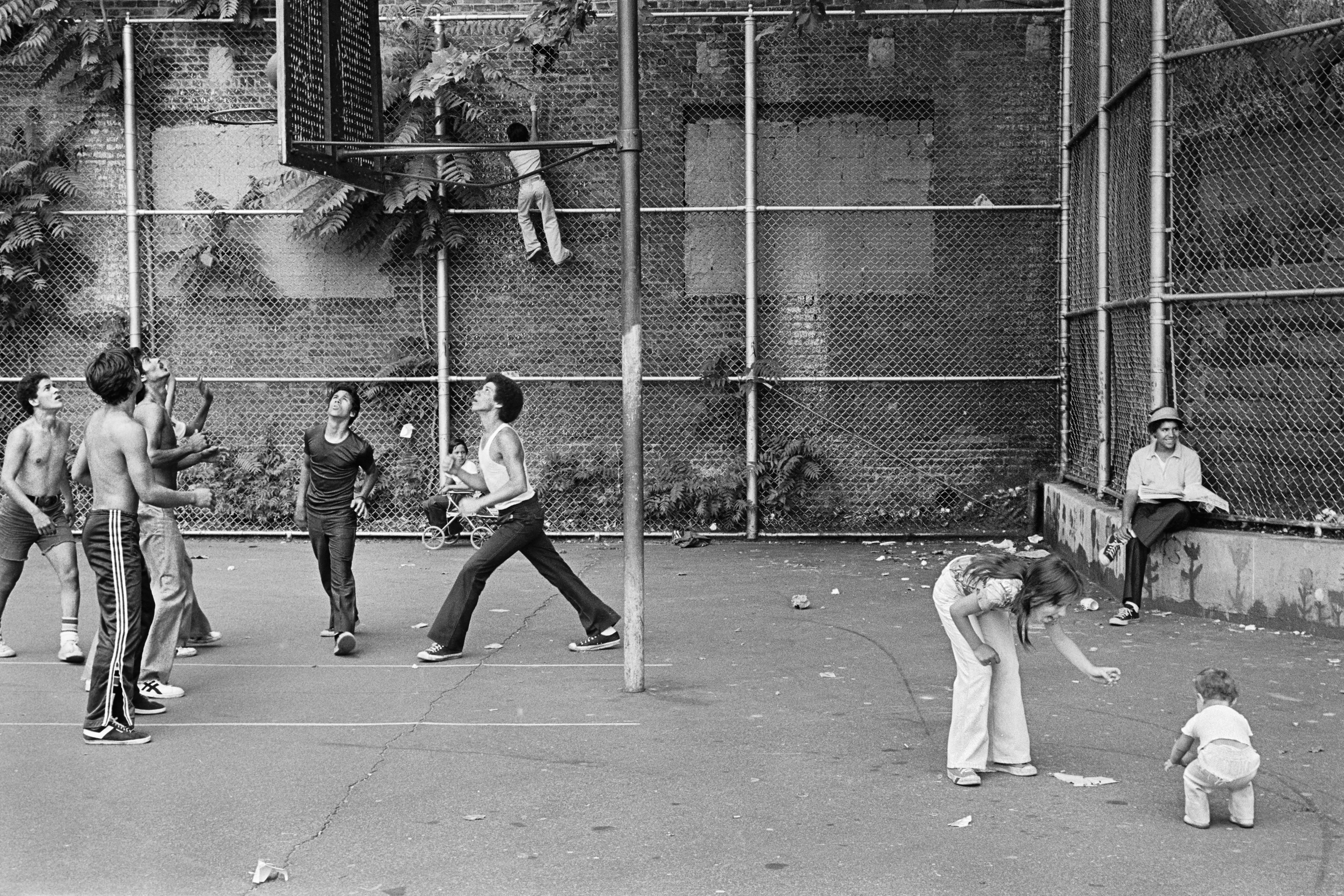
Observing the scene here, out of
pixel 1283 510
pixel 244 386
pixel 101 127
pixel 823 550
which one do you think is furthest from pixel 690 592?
pixel 101 127

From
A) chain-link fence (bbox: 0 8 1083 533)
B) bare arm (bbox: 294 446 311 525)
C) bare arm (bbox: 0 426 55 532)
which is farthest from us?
chain-link fence (bbox: 0 8 1083 533)

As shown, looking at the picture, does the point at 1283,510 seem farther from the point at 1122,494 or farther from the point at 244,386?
the point at 244,386

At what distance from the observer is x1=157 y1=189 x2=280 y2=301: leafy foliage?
15.0m

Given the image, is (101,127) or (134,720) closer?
(134,720)

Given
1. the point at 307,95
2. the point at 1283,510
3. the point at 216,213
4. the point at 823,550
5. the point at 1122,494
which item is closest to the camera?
the point at 307,95

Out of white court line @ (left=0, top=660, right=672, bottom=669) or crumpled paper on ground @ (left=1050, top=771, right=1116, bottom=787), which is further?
white court line @ (left=0, top=660, right=672, bottom=669)

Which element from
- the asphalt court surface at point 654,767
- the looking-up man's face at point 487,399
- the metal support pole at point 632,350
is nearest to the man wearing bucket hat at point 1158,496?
the asphalt court surface at point 654,767

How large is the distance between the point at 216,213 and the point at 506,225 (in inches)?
124

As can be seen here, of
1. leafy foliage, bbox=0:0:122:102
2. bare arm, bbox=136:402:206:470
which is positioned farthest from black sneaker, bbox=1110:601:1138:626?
leafy foliage, bbox=0:0:122:102

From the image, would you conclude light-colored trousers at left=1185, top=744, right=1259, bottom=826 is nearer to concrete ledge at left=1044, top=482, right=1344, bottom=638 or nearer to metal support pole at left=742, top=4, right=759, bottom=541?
concrete ledge at left=1044, top=482, right=1344, bottom=638

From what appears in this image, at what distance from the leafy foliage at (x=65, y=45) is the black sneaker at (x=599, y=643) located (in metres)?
9.38

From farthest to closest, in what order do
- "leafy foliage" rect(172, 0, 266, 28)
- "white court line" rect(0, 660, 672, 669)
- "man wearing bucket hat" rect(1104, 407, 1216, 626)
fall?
"leafy foliage" rect(172, 0, 266, 28) < "man wearing bucket hat" rect(1104, 407, 1216, 626) < "white court line" rect(0, 660, 672, 669)

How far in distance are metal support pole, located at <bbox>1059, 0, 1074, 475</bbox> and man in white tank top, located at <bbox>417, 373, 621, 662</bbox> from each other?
22.9ft

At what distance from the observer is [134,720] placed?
7.41 m
